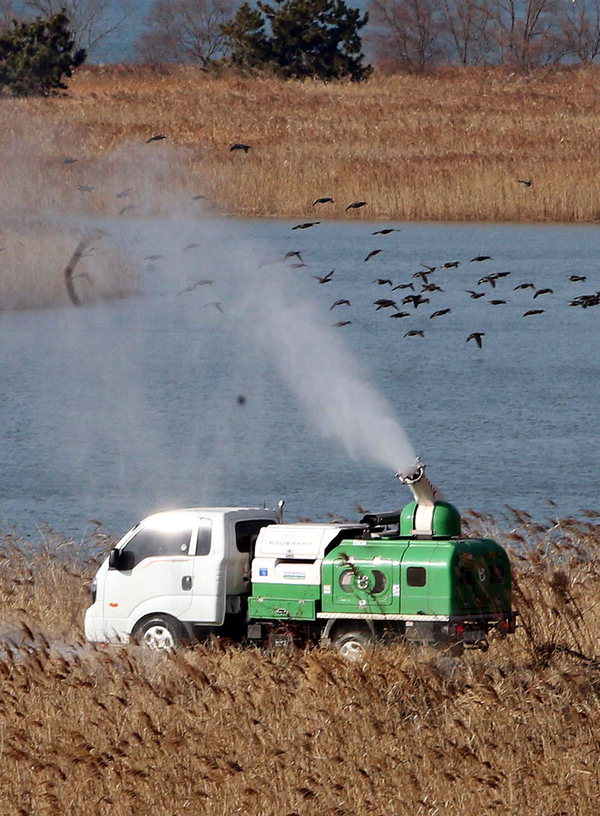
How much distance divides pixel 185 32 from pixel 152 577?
133859mm

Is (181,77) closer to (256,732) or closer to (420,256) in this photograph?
(420,256)

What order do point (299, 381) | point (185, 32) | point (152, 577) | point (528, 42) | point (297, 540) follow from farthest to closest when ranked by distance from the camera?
point (185, 32)
point (528, 42)
point (299, 381)
point (152, 577)
point (297, 540)

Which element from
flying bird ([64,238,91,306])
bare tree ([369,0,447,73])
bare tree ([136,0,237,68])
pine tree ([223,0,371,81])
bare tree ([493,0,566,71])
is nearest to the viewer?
flying bird ([64,238,91,306])

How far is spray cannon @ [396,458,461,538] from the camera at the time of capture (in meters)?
12.5

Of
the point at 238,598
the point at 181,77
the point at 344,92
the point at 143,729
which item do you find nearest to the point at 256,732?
the point at 143,729

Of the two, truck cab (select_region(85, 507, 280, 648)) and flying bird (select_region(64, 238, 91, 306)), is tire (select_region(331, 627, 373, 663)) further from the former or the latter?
flying bird (select_region(64, 238, 91, 306))

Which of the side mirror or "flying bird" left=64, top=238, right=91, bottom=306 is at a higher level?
"flying bird" left=64, top=238, right=91, bottom=306

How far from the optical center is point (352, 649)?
40.5ft

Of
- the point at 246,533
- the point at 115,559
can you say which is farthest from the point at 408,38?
the point at 115,559

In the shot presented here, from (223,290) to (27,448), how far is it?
15967mm

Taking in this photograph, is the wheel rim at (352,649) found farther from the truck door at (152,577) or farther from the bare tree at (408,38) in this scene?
the bare tree at (408,38)

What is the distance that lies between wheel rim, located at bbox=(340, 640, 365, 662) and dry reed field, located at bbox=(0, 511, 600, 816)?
0.22 metres

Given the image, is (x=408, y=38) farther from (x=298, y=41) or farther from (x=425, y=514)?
(x=425, y=514)

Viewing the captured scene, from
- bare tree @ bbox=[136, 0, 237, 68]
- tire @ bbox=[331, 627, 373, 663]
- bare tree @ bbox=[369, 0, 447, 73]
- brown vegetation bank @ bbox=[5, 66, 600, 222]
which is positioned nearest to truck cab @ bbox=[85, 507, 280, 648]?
tire @ bbox=[331, 627, 373, 663]
